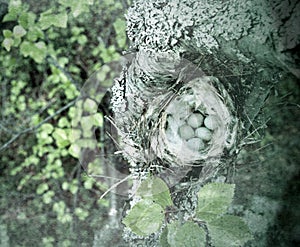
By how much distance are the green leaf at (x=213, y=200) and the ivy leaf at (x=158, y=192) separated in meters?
0.04

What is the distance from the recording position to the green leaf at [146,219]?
1.81 feet

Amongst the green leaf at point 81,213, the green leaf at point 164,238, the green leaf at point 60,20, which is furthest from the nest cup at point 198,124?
the green leaf at point 81,213

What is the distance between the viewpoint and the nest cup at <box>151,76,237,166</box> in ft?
1.63

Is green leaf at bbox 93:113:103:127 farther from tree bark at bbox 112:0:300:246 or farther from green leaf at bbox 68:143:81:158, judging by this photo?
tree bark at bbox 112:0:300:246

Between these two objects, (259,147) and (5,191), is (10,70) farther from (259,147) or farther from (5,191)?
(259,147)

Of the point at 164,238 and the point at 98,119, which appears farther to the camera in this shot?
the point at 98,119

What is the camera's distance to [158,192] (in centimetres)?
56

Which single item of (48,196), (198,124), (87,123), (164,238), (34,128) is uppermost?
(198,124)

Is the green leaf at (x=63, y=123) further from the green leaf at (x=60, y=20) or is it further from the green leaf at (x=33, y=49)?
the green leaf at (x=60, y=20)

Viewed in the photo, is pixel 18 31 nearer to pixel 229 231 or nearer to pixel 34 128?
pixel 34 128

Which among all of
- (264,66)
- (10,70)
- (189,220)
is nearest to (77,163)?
(10,70)

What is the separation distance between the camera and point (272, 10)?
385 millimetres

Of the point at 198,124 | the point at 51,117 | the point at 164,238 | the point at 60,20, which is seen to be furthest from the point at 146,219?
the point at 51,117

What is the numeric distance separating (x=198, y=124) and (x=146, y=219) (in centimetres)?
15
